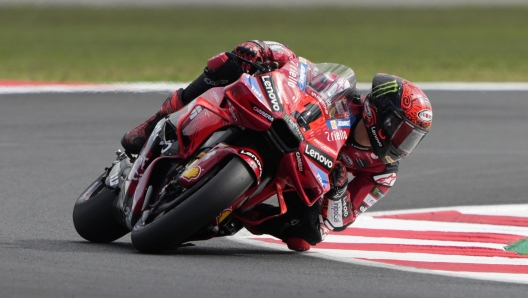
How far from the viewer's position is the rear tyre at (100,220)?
5996mm

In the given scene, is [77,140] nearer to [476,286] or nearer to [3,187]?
[3,187]

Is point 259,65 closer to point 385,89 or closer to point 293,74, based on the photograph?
point 293,74

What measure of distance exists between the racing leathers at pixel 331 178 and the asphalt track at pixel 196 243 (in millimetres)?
180

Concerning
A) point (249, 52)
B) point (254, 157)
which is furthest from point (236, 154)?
point (249, 52)

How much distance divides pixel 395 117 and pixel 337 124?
33 cm

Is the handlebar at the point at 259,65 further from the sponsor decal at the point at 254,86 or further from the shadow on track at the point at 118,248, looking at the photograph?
the shadow on track at the point at 118,248

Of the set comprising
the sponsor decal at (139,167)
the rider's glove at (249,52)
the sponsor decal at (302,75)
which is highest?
the rider's glove at (249,52)

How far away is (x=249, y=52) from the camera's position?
5.57m

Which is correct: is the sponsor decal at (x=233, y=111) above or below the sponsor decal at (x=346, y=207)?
above

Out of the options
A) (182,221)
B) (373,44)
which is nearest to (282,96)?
(182,221)

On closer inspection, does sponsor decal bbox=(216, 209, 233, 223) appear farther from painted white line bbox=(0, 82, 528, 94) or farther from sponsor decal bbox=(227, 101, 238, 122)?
painted white line bbox=(0, 82, 528, 94)

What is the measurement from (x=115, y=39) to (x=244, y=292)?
23.9 m

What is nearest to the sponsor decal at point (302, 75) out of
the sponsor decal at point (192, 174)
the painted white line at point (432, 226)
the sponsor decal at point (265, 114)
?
the sponsor decal at point (265, 114)

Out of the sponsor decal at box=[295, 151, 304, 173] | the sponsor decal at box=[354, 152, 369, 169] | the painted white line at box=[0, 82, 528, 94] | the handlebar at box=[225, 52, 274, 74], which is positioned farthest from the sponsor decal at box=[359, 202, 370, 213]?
the painted white line at box=[0, 82, 528, 94]
